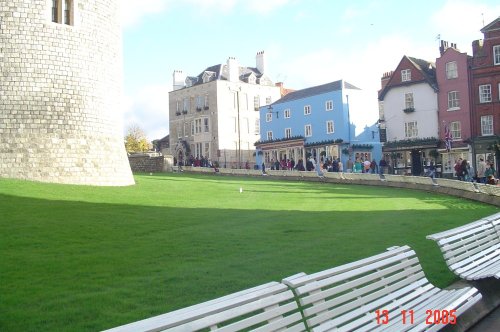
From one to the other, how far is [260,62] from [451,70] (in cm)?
2773

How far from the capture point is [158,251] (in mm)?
8898

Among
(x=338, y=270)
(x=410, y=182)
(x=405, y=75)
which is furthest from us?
(x=405, y=75)

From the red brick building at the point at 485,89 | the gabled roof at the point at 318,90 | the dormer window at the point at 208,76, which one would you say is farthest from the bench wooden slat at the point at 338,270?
the dormer window at the point at 208,76

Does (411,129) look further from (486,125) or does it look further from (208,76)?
(208,76)

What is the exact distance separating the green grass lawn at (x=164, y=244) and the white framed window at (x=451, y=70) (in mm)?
24791

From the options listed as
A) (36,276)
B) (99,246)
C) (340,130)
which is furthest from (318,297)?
(340,130)

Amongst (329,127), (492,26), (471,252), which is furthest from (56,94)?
(492,26)

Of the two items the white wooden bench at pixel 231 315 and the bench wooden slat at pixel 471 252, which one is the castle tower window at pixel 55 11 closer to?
the bench wooden slat at pixel 471 252

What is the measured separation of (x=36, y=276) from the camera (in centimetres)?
707

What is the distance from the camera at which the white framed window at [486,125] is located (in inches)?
1496

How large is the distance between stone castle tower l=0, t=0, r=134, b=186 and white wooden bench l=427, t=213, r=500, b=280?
17.2m

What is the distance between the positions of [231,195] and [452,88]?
2696 cm

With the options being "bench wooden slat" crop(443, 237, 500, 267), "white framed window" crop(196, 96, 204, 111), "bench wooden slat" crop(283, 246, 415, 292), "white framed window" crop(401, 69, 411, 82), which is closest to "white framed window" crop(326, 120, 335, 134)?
"white framed window" crop(401, 69, 411, 82)

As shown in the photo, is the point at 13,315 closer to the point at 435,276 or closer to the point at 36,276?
the point at 36,276
